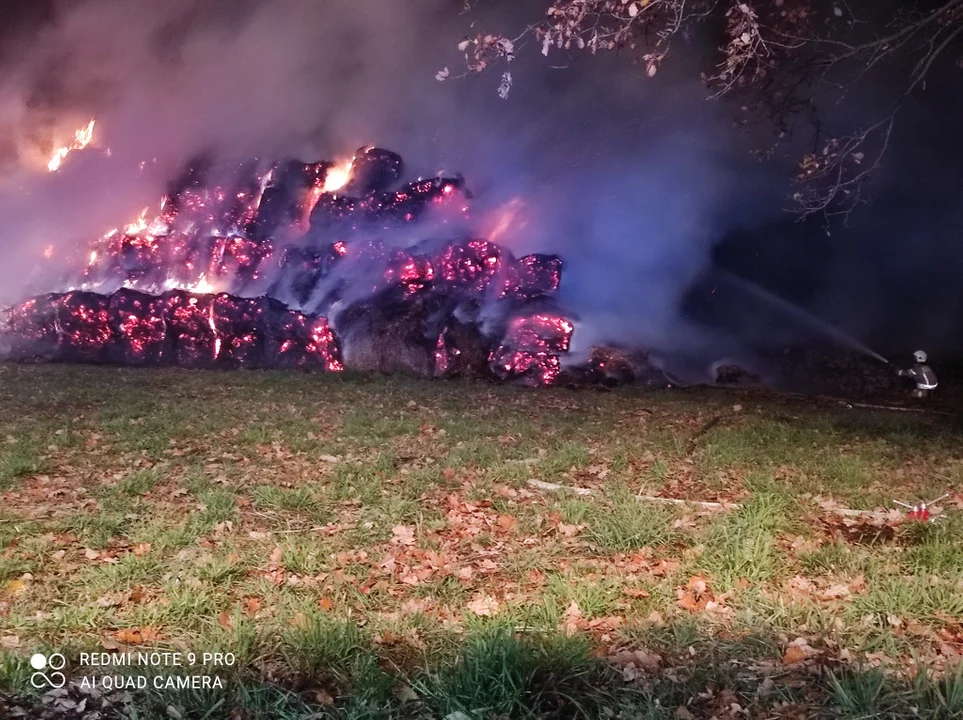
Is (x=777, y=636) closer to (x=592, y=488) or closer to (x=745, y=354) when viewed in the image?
(x=592, y=488)

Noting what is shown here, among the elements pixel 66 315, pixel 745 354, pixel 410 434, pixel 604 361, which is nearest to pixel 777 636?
pixel 410 434

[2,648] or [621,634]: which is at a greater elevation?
[621,634]

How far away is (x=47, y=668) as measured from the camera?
3.52m

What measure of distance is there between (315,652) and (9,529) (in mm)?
3805

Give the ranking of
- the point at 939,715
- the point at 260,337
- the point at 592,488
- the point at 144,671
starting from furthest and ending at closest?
1. the point at 260,337
2. the point at 592,488
3. the point at 144,671
4. the point at 939,715

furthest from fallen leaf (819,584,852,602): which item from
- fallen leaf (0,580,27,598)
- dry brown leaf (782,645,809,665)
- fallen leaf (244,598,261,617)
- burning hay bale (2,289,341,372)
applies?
burning hay bale (2,289,341,372)

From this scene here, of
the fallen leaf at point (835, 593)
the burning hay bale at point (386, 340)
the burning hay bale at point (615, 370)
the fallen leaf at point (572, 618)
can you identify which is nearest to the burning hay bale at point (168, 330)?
the burning hay bale at point (386, 340)

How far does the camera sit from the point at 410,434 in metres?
10.0

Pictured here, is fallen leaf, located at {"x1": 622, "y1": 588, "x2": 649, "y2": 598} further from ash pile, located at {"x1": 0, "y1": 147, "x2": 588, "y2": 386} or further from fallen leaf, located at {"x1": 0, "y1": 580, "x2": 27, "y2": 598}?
ash pile, located at {"x1": 0, "y1": 147, "x2": 588, "y2": 386}

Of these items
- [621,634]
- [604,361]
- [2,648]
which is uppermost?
[604,361]

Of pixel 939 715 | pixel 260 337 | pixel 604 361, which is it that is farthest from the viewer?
pixel 260 337

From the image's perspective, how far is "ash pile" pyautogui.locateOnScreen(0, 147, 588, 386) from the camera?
26.3 m

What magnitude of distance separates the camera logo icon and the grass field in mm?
59

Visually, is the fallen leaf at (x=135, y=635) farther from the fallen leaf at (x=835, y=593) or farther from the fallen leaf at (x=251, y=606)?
the fallen leaf at (x=835, y=593)
